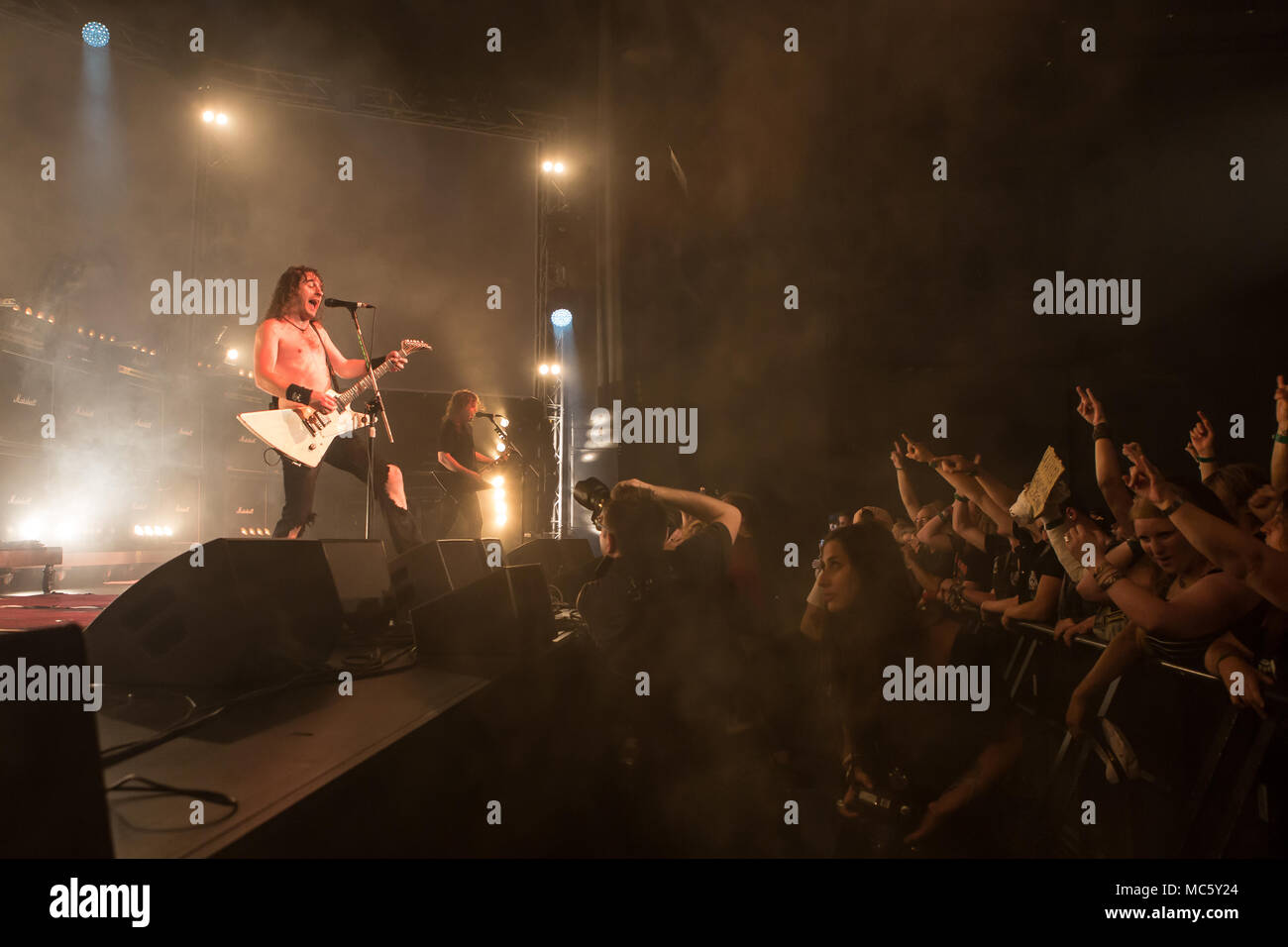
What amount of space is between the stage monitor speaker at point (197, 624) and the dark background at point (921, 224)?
8.24 feet

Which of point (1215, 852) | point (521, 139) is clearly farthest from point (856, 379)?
point (521, 139)

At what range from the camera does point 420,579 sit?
2645 mm

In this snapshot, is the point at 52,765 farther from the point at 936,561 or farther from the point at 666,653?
the point at 936,561

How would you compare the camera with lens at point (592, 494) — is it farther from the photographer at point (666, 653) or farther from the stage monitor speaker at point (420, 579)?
the stage monitor speaker at point (420, 579)

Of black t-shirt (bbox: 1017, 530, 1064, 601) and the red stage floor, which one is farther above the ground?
black t-shirt (bbox: 1017, 530, 1064, 601)

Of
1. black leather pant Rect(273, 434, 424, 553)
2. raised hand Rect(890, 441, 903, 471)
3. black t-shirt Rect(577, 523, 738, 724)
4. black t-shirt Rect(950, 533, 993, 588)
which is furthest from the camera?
raised hand Rect(890, 441, 903, 471)

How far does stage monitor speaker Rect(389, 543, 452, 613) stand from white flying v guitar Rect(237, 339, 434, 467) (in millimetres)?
815

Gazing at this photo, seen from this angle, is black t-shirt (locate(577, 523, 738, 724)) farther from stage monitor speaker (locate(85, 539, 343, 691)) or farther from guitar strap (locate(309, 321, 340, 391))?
guitar strap (locate(309, 321, 340, 391))

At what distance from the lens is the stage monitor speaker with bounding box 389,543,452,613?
2.60m

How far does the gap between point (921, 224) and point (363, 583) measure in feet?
12.4

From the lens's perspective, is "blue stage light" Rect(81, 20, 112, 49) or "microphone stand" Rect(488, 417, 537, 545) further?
"blue stage light" Rect(81, 20, 112, 49)

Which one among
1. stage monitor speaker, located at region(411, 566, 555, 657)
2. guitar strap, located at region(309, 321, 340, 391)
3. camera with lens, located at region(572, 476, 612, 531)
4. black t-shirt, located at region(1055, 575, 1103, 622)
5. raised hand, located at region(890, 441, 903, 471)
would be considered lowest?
black t-shirt, located at region(1055, 575, 1103, 622)

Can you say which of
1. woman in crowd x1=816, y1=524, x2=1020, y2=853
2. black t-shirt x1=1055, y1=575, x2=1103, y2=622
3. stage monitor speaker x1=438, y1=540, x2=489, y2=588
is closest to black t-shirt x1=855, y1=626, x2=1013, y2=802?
woman in crowd x1=816, y1=524, x2=1020, y2=853

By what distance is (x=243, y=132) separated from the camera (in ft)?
20.3
